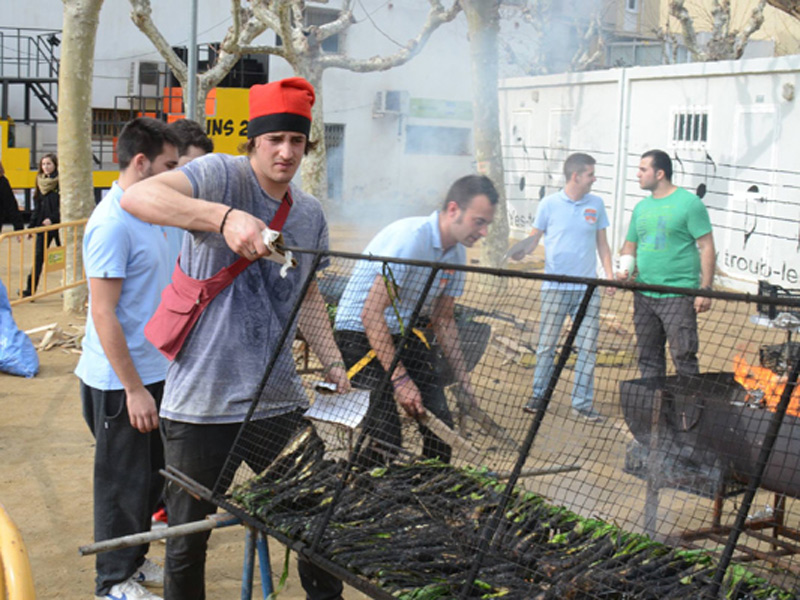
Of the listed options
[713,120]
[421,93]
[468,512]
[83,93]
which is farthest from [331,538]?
[421,93]

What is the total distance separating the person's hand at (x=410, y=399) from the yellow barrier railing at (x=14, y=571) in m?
1.91

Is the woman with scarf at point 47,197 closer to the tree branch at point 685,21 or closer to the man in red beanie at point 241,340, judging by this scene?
the man in red beanie at point 241,340

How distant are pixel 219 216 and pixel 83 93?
29.5 feet

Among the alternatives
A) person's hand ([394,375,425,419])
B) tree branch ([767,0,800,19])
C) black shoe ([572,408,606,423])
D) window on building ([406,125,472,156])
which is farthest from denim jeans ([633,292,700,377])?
window on building ([406,125,472,156])

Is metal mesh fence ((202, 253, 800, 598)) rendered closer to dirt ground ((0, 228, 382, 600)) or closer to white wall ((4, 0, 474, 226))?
dirt ground ((0, 228, 382, 600))

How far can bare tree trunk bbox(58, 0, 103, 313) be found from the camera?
10.4m

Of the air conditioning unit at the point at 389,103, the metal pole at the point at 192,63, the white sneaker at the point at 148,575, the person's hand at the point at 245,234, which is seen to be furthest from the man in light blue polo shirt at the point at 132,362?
the air conditioning unit at the point at 389,103

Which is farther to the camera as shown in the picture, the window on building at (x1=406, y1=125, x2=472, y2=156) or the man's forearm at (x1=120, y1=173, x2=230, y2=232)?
the window on building at (x1=406, y1=125, x2=472, y2=156)

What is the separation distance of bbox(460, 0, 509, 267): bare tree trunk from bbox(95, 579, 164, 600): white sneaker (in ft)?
33.7

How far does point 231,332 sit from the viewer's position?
3020mm

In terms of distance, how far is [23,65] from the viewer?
25.4 metres

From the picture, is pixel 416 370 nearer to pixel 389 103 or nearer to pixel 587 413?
pixel 587 413

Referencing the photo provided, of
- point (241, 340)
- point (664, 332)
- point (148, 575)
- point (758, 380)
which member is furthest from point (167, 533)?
point (664, 332)

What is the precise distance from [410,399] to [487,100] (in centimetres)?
1116
